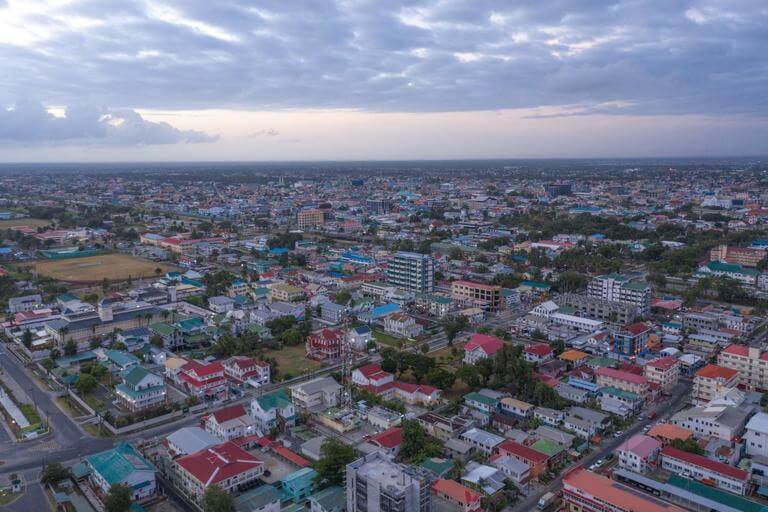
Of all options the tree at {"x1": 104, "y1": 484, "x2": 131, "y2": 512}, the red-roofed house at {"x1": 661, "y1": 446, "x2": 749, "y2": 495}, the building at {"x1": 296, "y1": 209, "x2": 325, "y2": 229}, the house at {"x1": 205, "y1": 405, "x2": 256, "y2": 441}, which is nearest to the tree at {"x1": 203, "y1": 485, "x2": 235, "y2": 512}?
the tree at {"x1": 104, "y1": 484, "x2": 131, "y2": 512}

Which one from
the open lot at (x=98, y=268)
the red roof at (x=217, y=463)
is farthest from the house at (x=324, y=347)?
the open lot at (x=98, y=268)

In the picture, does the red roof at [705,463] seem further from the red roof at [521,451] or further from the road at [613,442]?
the red roof at [521,451]

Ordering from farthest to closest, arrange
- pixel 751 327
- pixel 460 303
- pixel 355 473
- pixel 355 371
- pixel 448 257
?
pixel 448 257, pixel 460 303, pixel 751 327, pixel 355 371, pixel 355 473

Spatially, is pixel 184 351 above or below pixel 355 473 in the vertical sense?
below

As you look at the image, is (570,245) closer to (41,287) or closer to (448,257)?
(448,257)

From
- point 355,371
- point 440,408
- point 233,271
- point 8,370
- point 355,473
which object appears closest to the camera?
point 355,473

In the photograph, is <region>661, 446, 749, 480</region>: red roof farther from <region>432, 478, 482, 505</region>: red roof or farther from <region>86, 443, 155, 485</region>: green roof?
<region>86, 443, 155, 485</region>: green roof

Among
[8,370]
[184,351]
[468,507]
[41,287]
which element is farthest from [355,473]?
[41,287]
